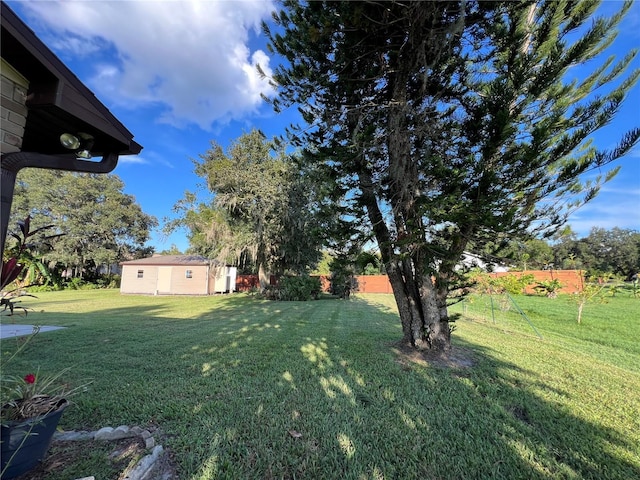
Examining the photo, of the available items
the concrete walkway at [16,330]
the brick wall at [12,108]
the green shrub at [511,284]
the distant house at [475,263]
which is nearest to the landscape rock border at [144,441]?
the brick wall at [12,108]

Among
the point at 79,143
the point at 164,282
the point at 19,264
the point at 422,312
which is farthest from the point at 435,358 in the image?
the point at 164,282

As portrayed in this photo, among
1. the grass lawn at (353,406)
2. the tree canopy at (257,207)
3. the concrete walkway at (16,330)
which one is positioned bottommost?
the grass lawn at (353,406)

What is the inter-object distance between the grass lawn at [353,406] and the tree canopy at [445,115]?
4.05 feet

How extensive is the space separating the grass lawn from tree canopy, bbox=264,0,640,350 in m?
1.24

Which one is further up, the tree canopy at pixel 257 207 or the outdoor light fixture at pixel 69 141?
the tree canopy at pixel 257 207

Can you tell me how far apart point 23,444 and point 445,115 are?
17.6ft

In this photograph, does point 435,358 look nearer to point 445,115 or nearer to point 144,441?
point 445,115

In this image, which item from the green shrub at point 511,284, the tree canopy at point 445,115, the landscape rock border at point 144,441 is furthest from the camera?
the green shrub at point 511,284

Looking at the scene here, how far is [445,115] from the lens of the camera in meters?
4.31

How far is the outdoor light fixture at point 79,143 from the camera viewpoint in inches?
95.3

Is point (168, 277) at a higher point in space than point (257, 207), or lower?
lower

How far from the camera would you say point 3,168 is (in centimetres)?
189

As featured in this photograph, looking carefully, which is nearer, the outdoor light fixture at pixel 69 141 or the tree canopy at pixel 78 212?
the outdoor light fixture at pixel 69 141

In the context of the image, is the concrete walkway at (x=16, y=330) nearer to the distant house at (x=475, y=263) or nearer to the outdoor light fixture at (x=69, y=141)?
the outdoor light fixture at (x=69, y=141)
